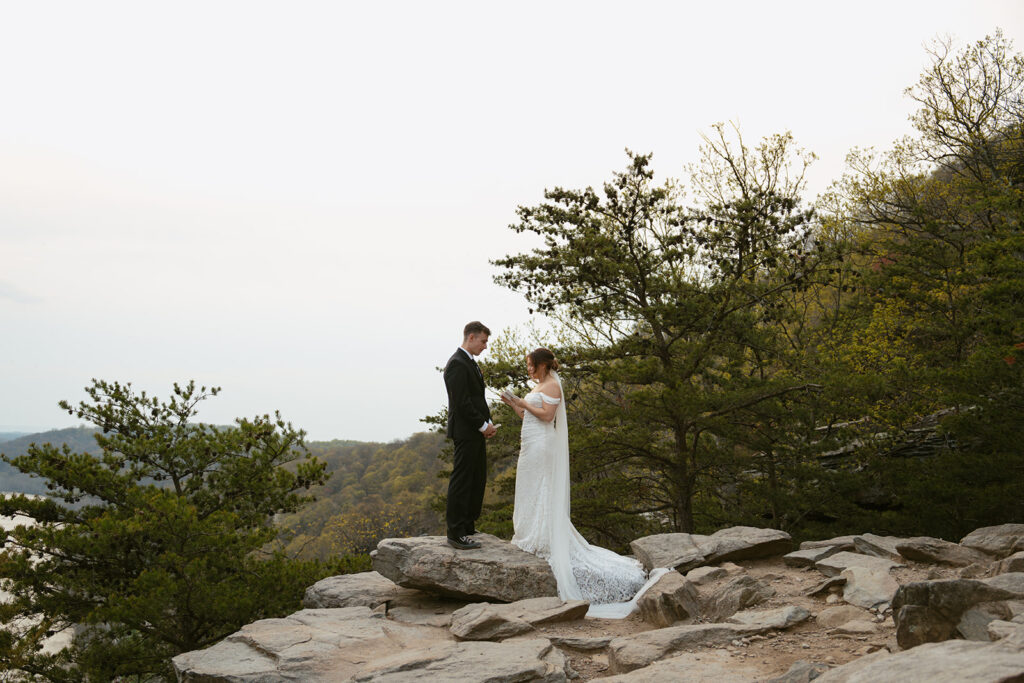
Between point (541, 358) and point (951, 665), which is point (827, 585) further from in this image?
point (951, 665)

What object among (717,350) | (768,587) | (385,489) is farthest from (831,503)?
(385,489)

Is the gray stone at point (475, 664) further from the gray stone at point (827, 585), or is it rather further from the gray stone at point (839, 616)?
the gray stone at point (827, 585)

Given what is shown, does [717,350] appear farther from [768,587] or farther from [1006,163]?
[1006,163]

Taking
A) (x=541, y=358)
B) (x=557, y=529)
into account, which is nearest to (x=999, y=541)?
(x=557, y=529)

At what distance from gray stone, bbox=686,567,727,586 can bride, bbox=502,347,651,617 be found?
540mm

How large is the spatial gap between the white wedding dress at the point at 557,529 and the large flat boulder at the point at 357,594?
1304mm

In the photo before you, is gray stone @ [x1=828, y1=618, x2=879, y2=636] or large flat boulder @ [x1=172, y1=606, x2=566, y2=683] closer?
large flat boulder @ [x1=172, y1=606, x2=566, y2=683]

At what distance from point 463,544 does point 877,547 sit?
450 cm

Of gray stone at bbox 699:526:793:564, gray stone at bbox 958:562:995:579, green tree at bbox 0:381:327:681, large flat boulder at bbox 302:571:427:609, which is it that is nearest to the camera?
gray stone at bbox 958:562:995:579

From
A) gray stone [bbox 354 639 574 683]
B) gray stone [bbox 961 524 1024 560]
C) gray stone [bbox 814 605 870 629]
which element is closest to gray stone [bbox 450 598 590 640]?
gray stone [bbox 354 639 574 683]

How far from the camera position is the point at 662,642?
15.2 feet

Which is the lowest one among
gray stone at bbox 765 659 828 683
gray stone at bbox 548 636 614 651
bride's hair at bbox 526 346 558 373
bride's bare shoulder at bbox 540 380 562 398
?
gray stone at bbox 548 636 614 651

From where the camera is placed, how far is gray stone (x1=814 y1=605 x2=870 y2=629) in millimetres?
5047

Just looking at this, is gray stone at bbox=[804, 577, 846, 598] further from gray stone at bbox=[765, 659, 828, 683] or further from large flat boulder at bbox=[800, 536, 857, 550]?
gray stone at bbox=[765, 659, 828, 683]
